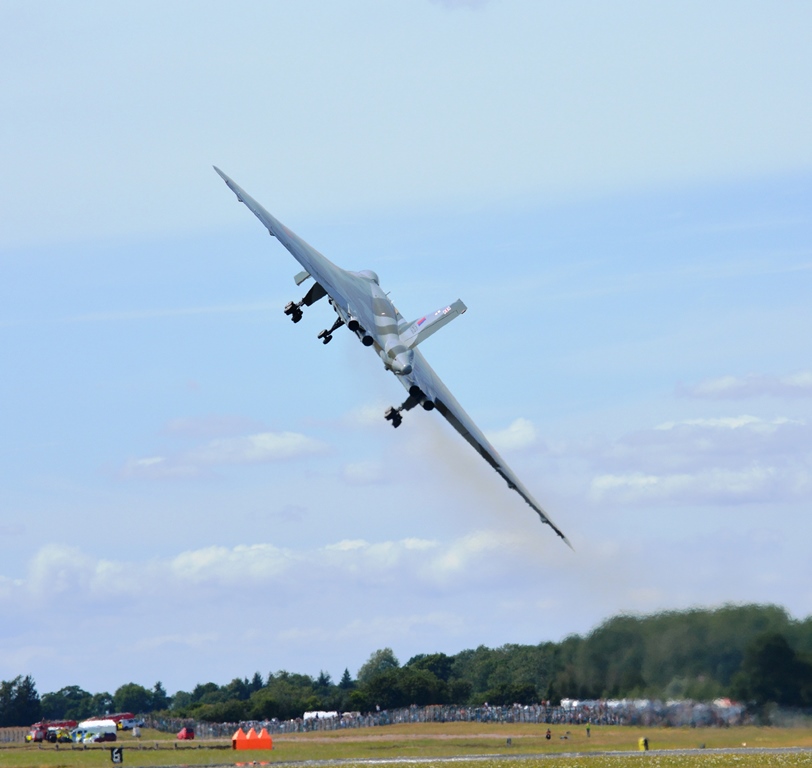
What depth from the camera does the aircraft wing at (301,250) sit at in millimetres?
50625

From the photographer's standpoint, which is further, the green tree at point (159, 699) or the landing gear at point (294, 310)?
the green tree at point (159, 699)

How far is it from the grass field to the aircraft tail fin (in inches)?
665

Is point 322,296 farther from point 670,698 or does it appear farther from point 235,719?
point 235,719

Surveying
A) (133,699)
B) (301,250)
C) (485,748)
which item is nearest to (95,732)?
(485,748)

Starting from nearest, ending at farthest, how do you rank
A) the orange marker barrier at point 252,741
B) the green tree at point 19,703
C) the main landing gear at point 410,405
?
the main landing gear at point 410,405, the orange marker barrier at point 252,741, the green tree at point 19,703

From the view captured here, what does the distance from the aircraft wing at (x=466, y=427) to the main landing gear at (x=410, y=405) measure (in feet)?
3.73

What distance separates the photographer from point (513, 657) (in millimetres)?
113938

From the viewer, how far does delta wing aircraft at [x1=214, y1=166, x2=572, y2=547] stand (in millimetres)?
48938

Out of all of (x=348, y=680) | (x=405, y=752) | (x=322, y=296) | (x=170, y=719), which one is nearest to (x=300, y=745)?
(x=405, y=752)

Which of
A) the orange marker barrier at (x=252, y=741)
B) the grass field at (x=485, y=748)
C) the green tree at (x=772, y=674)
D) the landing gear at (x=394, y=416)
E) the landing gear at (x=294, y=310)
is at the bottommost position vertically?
the grass field at (x=485, y=748)

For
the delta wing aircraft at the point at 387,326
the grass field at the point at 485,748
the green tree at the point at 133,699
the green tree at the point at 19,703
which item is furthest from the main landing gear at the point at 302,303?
the green tree at the point at 133,699

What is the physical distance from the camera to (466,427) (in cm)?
5228

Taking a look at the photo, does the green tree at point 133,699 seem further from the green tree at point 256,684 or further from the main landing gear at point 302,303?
the main landing gear at point 302,303

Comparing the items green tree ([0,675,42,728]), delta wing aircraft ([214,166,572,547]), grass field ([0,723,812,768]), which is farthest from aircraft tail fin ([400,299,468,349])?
green tree ([0,675,42,728])
